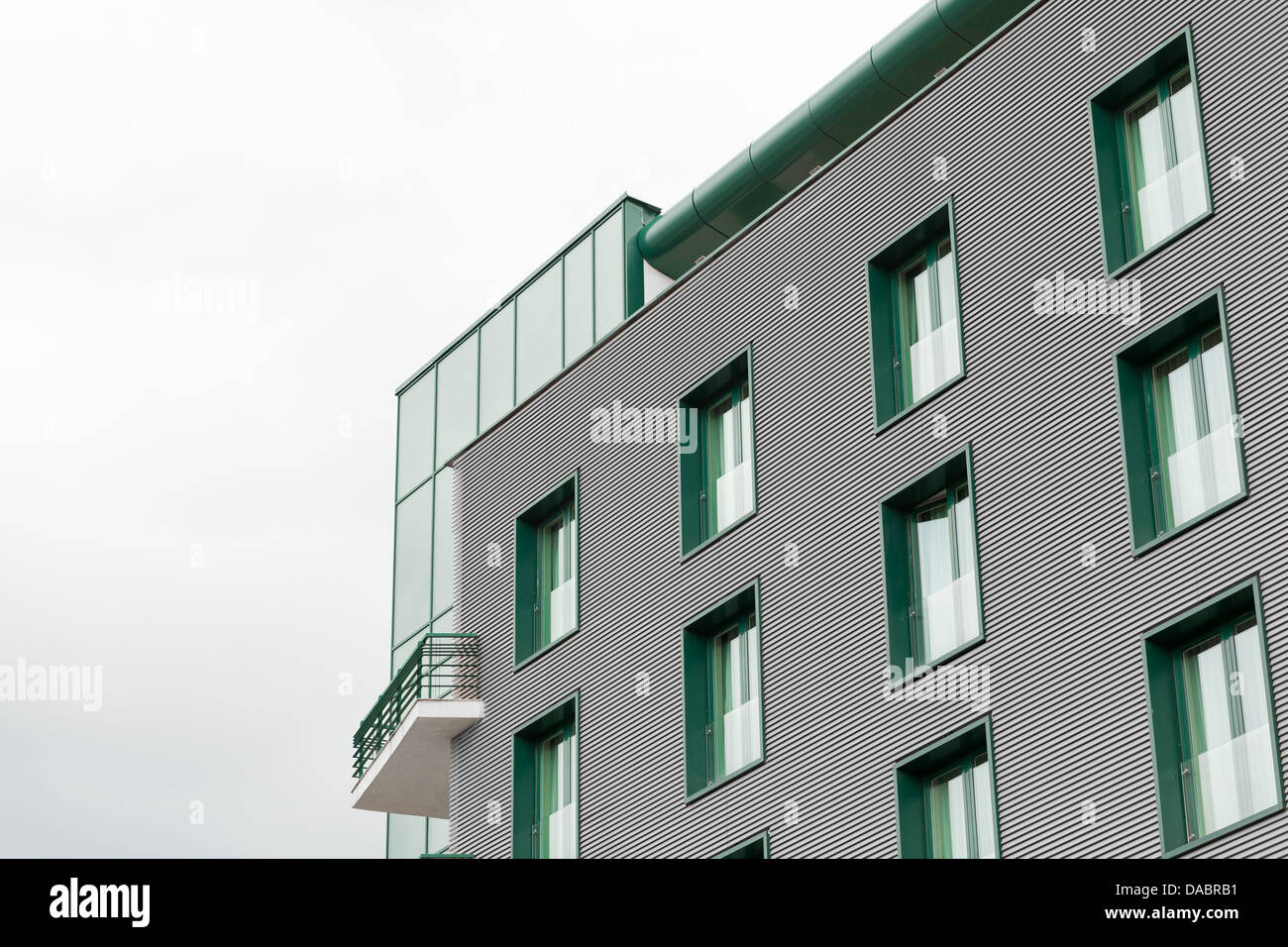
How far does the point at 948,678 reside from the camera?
97.9 feet

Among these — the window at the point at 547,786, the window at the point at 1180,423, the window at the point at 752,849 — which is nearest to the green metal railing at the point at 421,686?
→ the window at the point at 547,786

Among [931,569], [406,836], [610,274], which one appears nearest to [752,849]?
[931,569]

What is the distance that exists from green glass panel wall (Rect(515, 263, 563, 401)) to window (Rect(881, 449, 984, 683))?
42.2 feet

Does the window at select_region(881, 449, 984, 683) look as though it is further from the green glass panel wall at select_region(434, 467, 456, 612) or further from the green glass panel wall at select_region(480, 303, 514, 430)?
the green glass panel wall at select_region(480, 303, 514, 430)

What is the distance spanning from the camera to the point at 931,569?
31.3 m

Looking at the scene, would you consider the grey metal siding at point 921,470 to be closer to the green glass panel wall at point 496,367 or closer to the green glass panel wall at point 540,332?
the green glass panel wall at point 540,332

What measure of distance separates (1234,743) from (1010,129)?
1019 centimetres

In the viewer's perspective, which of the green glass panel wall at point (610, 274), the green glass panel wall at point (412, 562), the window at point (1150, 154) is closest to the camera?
the window at point (1150, 154)

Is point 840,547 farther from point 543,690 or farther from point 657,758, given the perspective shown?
point 543,690

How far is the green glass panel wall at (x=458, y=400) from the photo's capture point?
46.1 meters

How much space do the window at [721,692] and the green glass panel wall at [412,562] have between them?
11289 mm

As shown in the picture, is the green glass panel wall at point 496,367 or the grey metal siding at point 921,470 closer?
the grey metal siding at point 921,470

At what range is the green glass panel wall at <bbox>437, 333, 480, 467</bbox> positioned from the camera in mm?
46125

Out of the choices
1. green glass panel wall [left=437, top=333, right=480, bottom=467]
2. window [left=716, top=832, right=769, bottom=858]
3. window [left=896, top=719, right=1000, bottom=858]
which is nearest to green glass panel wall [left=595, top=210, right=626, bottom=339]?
green glass panel wall [left=437, top=333, right=480, bottom=467]
